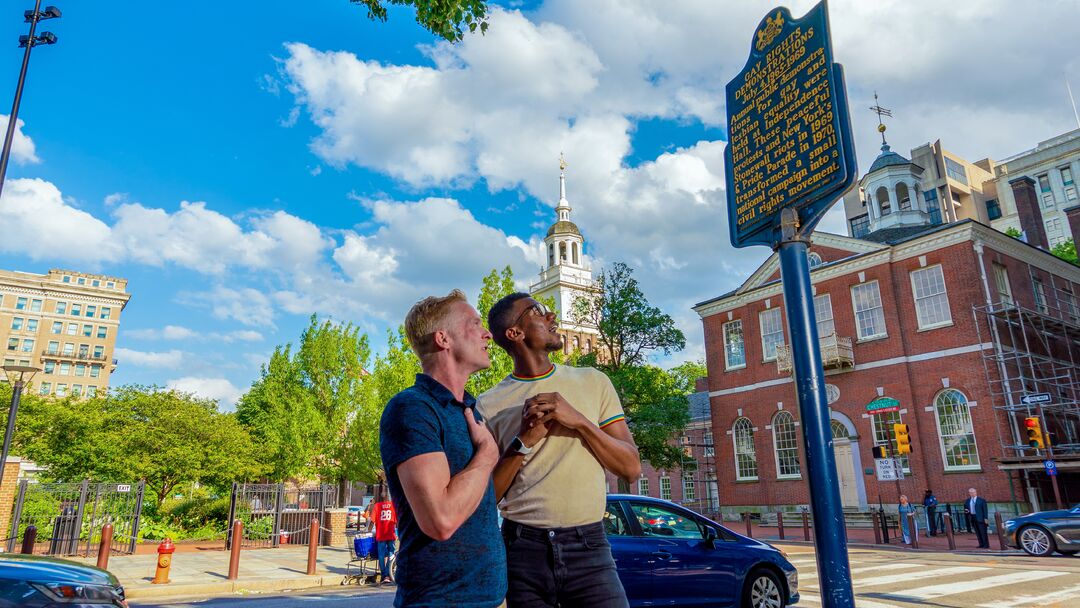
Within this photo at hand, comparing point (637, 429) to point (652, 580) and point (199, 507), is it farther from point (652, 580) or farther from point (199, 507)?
point (652, 580)

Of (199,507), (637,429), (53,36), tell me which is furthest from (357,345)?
(53,36)

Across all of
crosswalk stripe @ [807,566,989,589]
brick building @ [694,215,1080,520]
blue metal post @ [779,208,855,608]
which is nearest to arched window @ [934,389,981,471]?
brick building @ [694,215,1080,520]

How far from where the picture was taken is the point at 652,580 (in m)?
7.08

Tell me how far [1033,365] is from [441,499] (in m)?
29.8

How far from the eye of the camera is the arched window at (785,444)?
28.8 metres

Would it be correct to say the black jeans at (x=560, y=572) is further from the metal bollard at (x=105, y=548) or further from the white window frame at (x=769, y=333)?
the white window frame at (x=769, y=333)

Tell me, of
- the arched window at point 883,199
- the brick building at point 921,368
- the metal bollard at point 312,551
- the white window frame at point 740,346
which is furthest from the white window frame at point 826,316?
the metal bollard at point 312,551

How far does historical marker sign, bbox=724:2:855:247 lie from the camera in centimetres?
567

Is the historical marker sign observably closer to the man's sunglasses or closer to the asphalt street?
the man's sunglasses

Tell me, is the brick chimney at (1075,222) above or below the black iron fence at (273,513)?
above

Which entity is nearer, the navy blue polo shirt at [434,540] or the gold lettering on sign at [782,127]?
the navy blue polo shirt at [434,540]

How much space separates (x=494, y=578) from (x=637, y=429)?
2885 centimetres

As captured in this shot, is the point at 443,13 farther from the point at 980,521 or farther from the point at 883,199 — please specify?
the point at 883,199

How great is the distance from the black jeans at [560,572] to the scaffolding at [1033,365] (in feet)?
72.2
